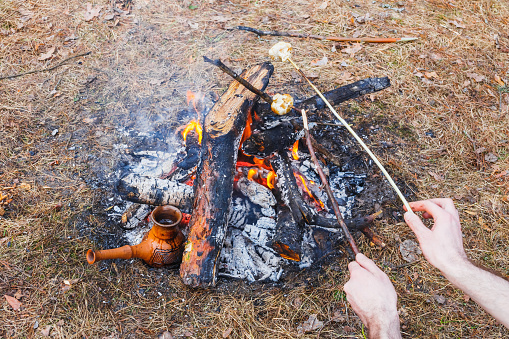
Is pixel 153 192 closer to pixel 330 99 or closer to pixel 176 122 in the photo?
pixel 176 122

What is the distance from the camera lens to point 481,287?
2.10 metres

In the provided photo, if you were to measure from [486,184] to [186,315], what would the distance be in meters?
4.12

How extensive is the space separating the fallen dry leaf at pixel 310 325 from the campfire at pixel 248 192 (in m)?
0.53

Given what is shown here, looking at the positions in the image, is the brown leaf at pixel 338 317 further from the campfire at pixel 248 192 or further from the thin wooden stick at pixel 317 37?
the thin wooden stick at pixel 317 37

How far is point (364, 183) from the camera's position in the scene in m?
4.30

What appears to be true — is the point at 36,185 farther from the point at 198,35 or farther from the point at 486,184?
the point at 486,184

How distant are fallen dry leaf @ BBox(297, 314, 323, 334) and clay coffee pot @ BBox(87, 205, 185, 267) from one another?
54.5 inches

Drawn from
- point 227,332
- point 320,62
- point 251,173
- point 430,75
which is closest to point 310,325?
point 227,332

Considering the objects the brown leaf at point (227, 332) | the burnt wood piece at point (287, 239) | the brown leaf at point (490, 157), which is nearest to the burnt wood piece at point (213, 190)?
the brown leaf at point (227, 332)

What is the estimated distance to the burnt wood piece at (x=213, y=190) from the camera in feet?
10.1

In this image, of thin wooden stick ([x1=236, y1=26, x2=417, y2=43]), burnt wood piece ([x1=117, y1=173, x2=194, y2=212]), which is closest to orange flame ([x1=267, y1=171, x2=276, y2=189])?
burnt wood piece ([x1=117, y1=173, x2=194, y2=212])

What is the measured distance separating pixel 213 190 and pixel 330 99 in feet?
6.93

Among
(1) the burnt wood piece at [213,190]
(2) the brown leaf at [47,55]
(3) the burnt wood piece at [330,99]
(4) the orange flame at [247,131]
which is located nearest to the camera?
(1) the burnt wood piece at [213,190]

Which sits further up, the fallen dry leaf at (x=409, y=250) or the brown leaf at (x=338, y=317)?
the fallen dry leaf at (x=409, y=250)
